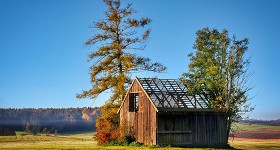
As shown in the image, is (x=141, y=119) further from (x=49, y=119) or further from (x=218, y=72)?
(x=49, y=119)

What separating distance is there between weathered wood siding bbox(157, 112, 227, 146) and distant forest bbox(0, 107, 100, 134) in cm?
9114

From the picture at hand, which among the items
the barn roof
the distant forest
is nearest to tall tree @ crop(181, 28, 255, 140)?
the barn roof

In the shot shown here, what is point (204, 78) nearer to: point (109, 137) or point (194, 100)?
point (194, 100)

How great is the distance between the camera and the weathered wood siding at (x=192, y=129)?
47.7 meters

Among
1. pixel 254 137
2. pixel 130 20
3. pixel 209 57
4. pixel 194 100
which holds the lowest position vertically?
pixel 254 137

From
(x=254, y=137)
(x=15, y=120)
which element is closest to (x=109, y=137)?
(x=254, y=137)

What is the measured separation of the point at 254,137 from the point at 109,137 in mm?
36200

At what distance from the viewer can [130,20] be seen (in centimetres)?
5750

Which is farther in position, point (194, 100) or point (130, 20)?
point (130, 20)

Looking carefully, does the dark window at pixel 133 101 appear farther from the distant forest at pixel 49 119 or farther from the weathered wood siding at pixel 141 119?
the distant forest at pixel 49 119

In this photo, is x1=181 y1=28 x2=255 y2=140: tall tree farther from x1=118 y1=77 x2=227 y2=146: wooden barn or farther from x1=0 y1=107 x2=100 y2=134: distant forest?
x1=0 y1=107 x2=100 y2=134: distant forest

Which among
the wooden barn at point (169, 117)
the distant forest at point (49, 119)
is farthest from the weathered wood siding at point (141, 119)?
the distant forest at point (49, 119)

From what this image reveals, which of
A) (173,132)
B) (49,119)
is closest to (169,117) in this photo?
(173,132)

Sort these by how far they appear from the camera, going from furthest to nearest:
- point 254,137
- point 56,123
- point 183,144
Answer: point 56,123 < point 254,137 < point 183,144
